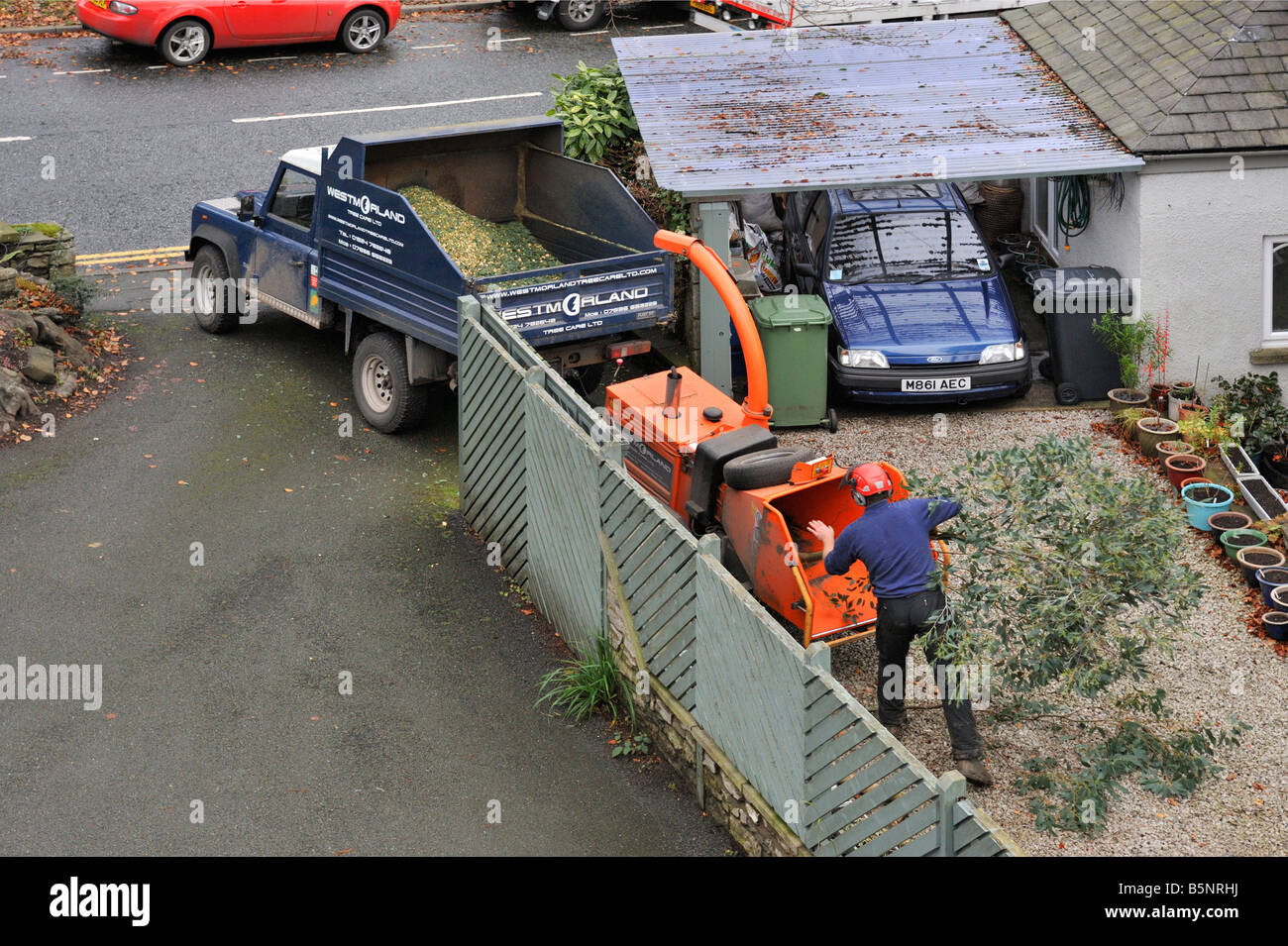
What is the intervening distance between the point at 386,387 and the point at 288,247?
5.74ft

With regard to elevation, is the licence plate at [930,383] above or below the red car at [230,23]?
below

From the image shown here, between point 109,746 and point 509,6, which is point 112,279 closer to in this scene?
point 109,746

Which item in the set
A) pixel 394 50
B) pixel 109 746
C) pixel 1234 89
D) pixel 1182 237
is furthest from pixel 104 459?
pixel 394 50

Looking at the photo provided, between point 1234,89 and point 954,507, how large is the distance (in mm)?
7233

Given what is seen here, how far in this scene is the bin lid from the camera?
12852 millimetres

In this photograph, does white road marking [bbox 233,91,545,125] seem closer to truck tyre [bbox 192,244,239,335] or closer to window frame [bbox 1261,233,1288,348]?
truck tyre [bbox 192,244,239,335]

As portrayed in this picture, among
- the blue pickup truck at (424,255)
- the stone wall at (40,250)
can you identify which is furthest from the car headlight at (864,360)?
the stone wall at (40,250)

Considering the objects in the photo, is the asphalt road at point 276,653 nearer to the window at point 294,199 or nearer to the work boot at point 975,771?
the work boot at point 975,771

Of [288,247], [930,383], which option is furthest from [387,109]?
[930,383]

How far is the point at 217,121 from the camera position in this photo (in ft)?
64.5

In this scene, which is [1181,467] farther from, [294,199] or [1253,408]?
[294,199]

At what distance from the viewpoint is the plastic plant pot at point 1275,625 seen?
9.59m

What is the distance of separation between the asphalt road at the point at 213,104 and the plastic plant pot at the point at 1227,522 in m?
11.7

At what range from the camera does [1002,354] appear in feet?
43.1
